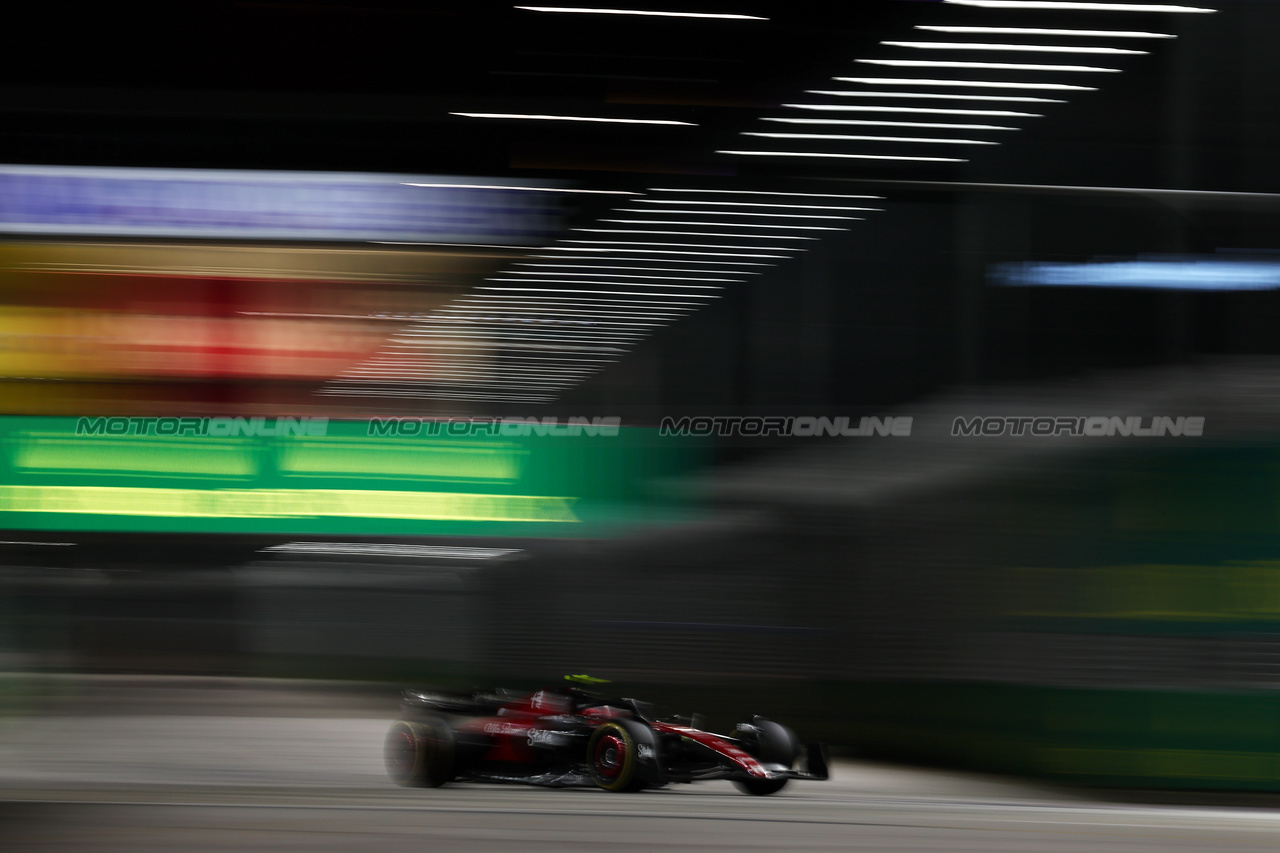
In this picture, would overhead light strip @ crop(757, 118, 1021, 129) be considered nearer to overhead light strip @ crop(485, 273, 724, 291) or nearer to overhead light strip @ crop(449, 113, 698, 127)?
overhead light strip @ crop(449, 113, 698, 127)

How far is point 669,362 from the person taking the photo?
→ 9.37ft

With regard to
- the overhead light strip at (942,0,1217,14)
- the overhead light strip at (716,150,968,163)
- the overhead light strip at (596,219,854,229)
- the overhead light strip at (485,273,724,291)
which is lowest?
the overhead light strip at (485,273,724,291)

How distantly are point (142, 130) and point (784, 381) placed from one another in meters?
1.95

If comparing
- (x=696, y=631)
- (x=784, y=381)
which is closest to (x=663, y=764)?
(x=696, y=631)

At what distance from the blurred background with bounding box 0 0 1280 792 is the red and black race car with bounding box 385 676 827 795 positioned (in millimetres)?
80

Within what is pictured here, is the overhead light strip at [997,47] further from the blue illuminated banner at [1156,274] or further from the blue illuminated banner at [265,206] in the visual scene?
the blue illuminated banner at [265,206]

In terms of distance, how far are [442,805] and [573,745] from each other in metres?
0.38

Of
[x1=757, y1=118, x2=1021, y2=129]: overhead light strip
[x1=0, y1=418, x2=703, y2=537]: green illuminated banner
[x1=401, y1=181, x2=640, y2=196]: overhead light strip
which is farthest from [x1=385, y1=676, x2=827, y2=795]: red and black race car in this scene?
[x1=757, y1=118, x2=1021, y2=129]: overhead light strip

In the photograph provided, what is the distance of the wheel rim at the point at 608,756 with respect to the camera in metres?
2.62

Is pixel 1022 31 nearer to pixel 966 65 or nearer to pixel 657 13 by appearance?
pixel 966 65

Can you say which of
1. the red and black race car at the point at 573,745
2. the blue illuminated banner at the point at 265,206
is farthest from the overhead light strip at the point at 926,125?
the red and black race car at the point at 573,745

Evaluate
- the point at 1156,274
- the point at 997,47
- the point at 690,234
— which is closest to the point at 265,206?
the point at 690,234

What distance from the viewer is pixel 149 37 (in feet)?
9.32

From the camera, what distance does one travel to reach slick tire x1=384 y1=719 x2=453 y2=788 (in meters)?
2.70
